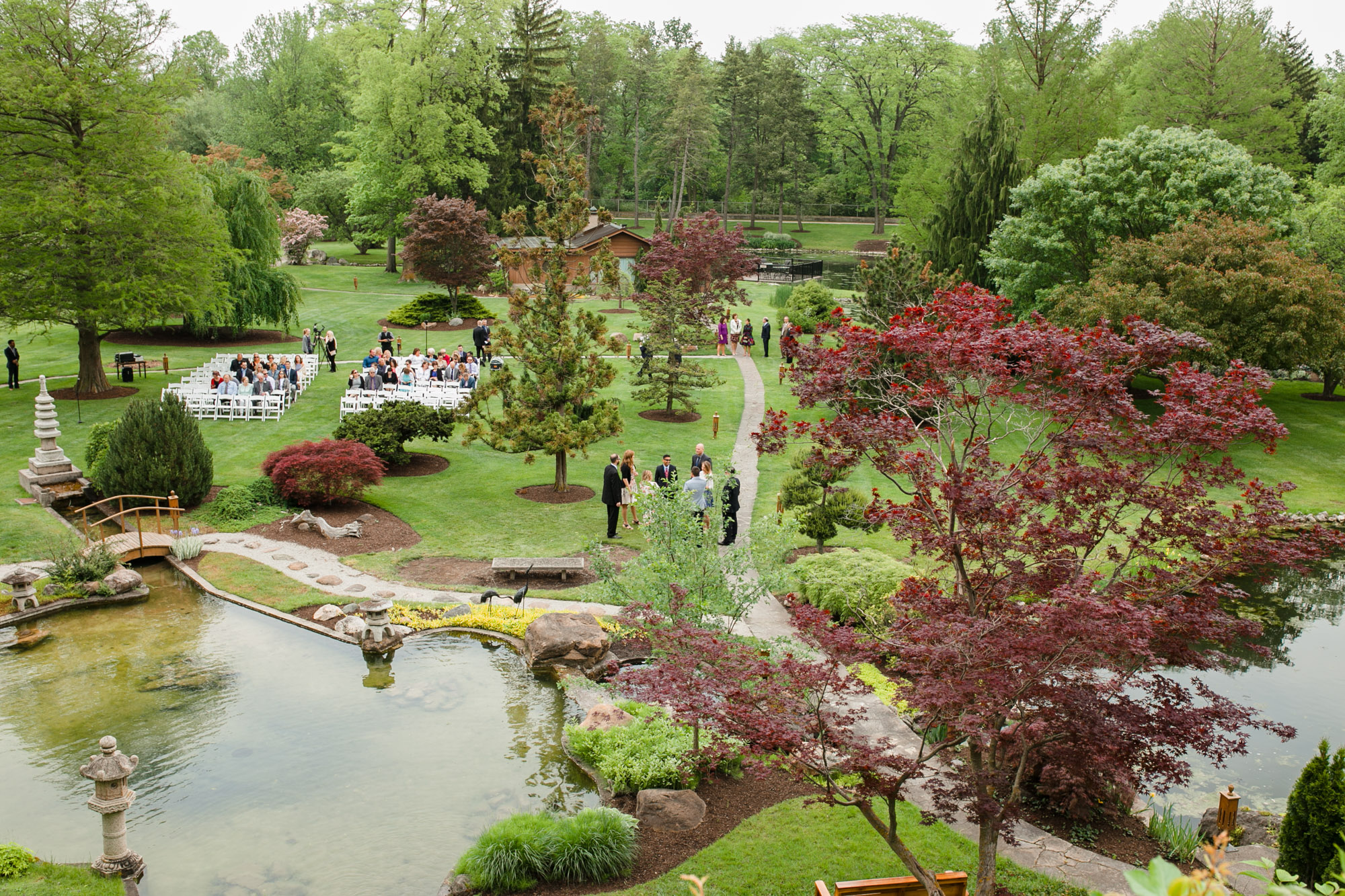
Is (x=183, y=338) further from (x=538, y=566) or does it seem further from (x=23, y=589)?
(x=538, y=566)

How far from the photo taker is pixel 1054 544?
24.2 ft

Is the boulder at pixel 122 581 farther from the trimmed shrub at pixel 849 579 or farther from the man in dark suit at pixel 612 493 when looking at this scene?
the trimmed shrub at pixel 849 579

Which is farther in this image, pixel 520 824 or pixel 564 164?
pixel 564 164

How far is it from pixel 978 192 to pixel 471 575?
2459 centimetres

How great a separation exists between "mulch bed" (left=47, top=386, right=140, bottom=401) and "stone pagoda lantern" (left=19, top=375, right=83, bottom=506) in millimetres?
7614

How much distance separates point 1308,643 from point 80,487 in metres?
22.2

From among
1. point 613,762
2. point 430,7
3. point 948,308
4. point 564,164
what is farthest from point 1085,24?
point 613,762

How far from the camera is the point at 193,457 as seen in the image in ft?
58.4

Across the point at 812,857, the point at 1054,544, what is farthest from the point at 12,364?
the point at 1054,544

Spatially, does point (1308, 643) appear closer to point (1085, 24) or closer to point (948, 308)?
point (948, 308)

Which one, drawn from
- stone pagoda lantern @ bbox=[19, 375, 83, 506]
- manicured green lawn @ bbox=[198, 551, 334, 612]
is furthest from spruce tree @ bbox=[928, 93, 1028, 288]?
stone pagoda lantern @ bbox=[19, 375, 83, 506]

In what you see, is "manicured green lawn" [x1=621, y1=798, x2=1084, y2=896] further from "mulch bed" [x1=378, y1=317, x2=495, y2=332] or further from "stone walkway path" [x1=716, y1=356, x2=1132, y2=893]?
"mulch bed" [x1=378, y1=317, x2=495, y2=332]

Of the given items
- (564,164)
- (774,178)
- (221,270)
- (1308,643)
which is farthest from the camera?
(774,178)

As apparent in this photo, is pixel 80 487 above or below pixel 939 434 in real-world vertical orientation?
below
